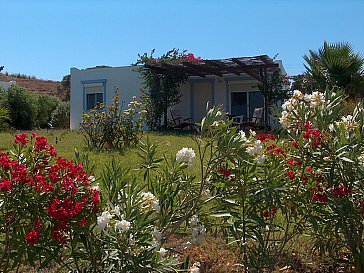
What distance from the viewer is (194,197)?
2688 mm

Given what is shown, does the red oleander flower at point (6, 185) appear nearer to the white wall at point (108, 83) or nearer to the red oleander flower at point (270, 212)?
the red oleander flower at point (270, 212)

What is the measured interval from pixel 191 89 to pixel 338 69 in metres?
7.58

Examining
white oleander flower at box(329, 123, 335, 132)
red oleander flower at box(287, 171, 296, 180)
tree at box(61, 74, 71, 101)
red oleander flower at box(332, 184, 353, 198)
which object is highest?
tree at box(61, 74, 71, 101)

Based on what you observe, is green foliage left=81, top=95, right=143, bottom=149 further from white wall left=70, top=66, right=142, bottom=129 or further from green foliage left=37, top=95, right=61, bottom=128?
green foliage left=37, top=95, right=61, bottom=128

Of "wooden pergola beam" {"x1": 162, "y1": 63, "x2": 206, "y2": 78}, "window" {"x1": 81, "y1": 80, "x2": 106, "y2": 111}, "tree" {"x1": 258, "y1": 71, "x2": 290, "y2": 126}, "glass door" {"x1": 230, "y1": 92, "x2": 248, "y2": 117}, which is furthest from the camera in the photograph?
"window" {"x1": 81, "y1": 80, "x2": 106, "y2": 111}

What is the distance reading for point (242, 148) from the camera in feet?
7.97

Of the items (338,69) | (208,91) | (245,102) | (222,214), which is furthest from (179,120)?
(222,214)

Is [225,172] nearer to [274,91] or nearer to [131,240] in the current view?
[131,240]

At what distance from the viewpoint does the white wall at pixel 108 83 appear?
20219 millimetres

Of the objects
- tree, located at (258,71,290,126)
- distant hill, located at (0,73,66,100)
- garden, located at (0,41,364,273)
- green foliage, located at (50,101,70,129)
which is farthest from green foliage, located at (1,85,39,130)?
garden, located at (0,41,364,273)

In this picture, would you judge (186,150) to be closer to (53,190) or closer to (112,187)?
(112,187)

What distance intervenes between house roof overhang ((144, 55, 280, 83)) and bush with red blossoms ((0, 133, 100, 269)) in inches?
508

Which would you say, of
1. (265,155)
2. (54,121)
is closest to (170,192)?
(265,155)

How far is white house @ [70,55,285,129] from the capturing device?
64.5 ft
